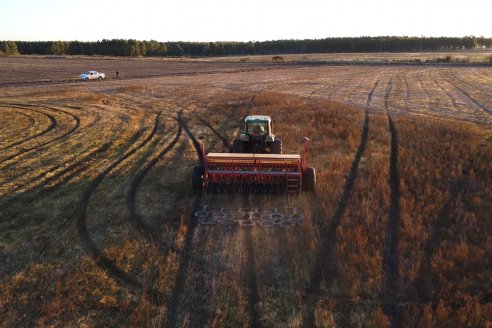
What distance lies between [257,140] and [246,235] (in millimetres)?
5021

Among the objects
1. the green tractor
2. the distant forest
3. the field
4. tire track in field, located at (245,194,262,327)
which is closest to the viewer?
tire track in field, located at (245,194,262,327)

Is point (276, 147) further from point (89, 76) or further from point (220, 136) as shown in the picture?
point (89, 76)

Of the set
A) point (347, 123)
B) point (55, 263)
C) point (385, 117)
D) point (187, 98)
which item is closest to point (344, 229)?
point (55, 263)

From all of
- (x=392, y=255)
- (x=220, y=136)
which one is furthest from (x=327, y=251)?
(x=220, y=136)

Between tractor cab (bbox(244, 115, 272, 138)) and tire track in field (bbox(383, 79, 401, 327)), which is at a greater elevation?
tractor cab (bbox(244, 115, 272, 138))

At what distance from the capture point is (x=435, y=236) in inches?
352

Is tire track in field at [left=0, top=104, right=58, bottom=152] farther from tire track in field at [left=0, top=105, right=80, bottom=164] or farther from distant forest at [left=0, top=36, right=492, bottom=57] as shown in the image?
distant forest at [left=0, top=36, right=492, bottom=57]

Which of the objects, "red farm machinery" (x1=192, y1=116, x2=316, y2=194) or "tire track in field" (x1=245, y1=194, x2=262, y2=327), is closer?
"tire track in field" (x1=245, y1=194, x2=262, y2=327)

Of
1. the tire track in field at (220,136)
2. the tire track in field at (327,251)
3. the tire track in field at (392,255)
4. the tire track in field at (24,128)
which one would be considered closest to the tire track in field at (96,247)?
the tire track in field at (327,251)

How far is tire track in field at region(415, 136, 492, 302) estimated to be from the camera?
7.21 meters

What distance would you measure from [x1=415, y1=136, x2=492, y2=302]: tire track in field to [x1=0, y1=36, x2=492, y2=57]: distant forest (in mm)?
109001

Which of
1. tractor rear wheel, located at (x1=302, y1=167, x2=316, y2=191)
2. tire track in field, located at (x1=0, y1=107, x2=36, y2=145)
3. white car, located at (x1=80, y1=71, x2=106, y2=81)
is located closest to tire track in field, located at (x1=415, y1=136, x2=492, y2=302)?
tractor rear wheel, located at (x1=302, y1=167, x2=316, y2=191)

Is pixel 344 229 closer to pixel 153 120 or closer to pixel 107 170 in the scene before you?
pixel 107 170

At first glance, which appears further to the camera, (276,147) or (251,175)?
(276,147)
